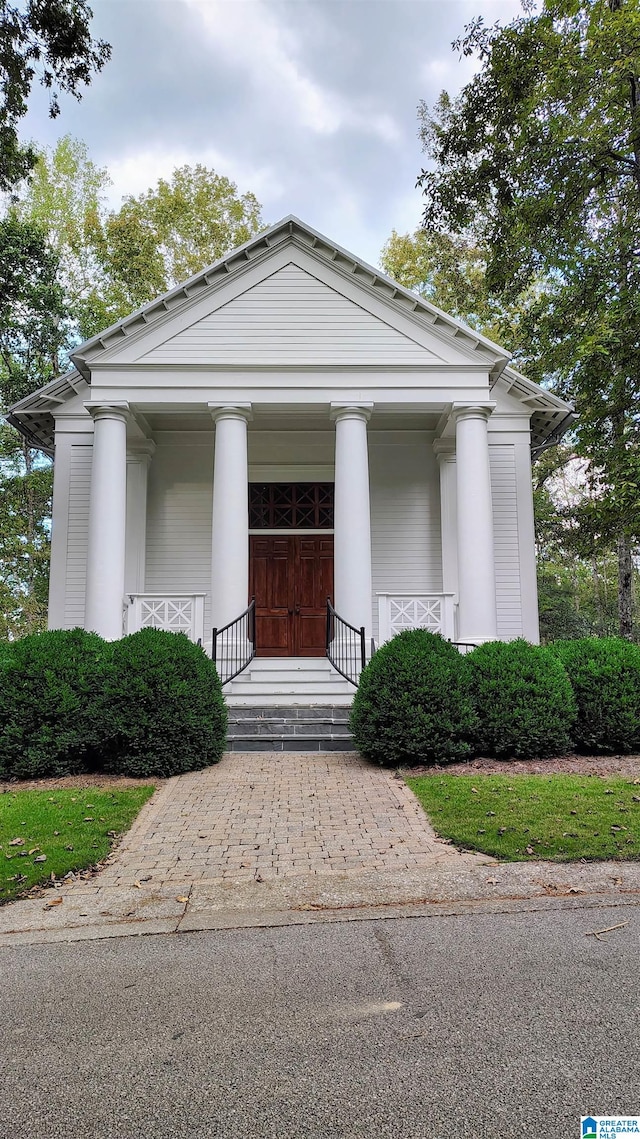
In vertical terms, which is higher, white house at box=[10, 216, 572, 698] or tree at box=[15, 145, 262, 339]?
tree at box=[15, 145, 262, 339]

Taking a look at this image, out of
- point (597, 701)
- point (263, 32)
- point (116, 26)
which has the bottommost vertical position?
point (597, 701)

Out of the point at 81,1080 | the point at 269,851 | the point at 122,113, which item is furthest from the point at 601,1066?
the point at 122,113

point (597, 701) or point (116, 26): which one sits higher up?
point (116, 26)

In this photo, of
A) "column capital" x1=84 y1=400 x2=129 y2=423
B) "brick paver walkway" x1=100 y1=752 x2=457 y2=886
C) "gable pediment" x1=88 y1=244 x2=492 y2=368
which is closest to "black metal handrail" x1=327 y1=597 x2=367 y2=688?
"brick paver walkway" x1=100 y1=752 x2=457 y2=886

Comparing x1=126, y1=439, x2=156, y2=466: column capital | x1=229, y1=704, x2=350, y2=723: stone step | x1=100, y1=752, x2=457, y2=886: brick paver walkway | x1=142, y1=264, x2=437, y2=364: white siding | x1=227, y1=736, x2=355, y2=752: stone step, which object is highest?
x1=142, y1=264, x2=437, y2=364: white siding

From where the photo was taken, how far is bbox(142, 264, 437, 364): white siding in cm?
1164

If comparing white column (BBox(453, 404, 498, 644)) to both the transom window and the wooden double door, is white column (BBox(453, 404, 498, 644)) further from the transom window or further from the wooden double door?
the transom window

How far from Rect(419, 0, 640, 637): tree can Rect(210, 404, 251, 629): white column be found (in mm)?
6199

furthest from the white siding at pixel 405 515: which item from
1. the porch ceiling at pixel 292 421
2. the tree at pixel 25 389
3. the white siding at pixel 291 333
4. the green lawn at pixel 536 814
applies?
the tree at pixel 25 389

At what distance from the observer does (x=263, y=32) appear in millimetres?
11844

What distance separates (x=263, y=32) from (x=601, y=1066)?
14.5 m

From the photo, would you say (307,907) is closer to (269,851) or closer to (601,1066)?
(269,851)

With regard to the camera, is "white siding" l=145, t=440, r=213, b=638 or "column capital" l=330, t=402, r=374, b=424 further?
"white siding" l=145, t=440, r=213, b=638

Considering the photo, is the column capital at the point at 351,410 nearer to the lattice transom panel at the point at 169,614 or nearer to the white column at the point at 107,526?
the white column at the point at 107,526
